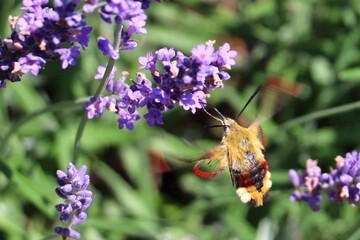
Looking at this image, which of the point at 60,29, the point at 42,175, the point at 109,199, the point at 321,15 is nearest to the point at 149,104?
the point at 60,29

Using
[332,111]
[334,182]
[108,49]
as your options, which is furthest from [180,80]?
[332,111]

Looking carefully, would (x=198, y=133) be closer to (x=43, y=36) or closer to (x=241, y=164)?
(x=241, y=164)

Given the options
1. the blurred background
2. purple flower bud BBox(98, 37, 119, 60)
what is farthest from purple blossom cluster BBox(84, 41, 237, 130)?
the blurred background

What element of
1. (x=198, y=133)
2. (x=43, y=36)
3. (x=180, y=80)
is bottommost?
(x=198, y=133)

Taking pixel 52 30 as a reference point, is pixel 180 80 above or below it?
below

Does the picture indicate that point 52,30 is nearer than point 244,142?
Yes

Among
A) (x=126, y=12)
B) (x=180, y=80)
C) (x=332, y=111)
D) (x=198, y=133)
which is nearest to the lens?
(x=126, y=12)

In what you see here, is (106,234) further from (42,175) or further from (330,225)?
(330,225)
